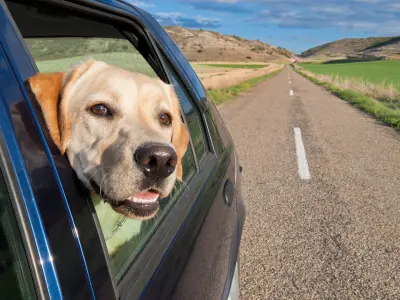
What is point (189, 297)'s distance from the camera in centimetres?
148

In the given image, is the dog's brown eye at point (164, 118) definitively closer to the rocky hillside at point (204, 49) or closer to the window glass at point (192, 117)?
the window glass at point (192, 117)

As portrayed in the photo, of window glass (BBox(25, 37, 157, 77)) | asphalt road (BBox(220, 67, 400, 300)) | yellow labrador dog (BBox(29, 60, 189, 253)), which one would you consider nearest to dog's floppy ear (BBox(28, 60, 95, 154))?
yellow labrador dog (BBox(29, 60, 189, 253))

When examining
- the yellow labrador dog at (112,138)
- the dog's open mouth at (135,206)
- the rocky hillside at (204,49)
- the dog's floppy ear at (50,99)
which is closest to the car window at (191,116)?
the yellow labrador dog at (112,138)

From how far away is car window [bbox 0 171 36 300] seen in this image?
919mm

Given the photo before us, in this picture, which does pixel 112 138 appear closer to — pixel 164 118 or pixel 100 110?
pixel 100 110

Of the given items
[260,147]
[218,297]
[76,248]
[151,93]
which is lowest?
[260,147]

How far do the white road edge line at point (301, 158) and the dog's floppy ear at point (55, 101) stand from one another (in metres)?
5.32

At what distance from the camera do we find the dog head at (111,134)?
5.01 ft

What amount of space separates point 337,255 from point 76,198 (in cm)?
337

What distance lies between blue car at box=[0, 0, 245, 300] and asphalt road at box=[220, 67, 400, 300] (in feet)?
3.33

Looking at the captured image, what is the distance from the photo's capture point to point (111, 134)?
5.84ft

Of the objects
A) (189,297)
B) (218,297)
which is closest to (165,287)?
(189,297)

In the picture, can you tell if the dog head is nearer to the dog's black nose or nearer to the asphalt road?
the dog's black nose

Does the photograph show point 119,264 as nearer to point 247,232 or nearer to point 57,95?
point 57,95
